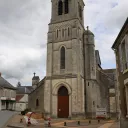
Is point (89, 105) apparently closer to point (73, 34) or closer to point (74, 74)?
point (74, 74)

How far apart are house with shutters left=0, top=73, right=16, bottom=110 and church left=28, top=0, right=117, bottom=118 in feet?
76.8

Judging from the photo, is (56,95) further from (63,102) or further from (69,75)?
(69,75)

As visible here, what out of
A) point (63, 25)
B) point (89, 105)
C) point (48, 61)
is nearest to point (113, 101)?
point (89, 105)

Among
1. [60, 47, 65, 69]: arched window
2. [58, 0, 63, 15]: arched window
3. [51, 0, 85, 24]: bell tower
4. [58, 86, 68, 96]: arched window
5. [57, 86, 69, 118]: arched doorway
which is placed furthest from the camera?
[58, 0, 63, 15]: arched window

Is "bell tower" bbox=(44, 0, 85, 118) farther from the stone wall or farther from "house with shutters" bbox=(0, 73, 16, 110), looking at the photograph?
"house with shutters" bbox=(0, 73, 16, 110)

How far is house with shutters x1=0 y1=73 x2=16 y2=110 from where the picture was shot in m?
52.9

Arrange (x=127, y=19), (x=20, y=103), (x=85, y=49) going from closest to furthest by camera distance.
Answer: (x=127, y=19), (x=85, y=49), (x=20, y=103)

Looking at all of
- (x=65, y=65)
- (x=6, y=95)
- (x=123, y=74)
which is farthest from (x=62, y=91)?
(x=6, y=95)

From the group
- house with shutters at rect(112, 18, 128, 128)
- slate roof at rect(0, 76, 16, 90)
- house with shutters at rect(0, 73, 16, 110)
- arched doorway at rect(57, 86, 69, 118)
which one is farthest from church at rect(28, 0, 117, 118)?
slate roof at rect(0, 76, 16, 90)

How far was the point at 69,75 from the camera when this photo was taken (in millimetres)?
29188

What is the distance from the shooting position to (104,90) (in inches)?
1340

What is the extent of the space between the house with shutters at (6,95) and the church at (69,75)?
2340cm

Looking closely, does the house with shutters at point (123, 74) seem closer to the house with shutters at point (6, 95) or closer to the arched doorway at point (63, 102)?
the arched doorway at point (63, 102)

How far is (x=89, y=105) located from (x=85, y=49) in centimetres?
900
